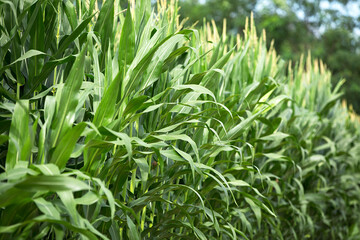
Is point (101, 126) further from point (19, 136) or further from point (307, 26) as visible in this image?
point (307, 26)

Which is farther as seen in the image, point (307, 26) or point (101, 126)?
point (307, 26)

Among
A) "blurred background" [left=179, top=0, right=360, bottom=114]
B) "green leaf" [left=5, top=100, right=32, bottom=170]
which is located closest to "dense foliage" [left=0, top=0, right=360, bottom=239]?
"green leaf" [left=5, top=100, right=32, bottom=170]

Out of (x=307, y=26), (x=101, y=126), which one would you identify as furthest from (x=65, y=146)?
(x=307, y=26)

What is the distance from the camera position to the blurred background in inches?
519

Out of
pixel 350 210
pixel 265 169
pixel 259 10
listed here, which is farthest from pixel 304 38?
pixel 265 169

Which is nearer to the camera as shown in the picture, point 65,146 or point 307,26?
point 65,146

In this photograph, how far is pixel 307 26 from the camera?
49.6 feet

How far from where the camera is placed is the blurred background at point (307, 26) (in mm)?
13180

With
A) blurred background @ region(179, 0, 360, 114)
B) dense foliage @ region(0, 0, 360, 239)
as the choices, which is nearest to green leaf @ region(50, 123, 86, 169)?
dense foliage @ region(0, 0, 360, 239)

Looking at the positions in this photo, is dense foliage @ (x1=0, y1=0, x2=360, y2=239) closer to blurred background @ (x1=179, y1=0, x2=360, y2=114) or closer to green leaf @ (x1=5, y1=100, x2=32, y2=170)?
green leaf @ (x1=5, y1=100, x2=32, y2=170)

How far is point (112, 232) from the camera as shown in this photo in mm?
1462

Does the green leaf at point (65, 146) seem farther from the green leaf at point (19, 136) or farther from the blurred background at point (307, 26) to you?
the blurred background at point (307, 26)

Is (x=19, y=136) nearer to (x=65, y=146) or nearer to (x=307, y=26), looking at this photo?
(x=65, y=146)

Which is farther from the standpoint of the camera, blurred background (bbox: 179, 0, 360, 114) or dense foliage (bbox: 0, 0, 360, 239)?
blurred background (bbox: 179, 0, 360, 114)
